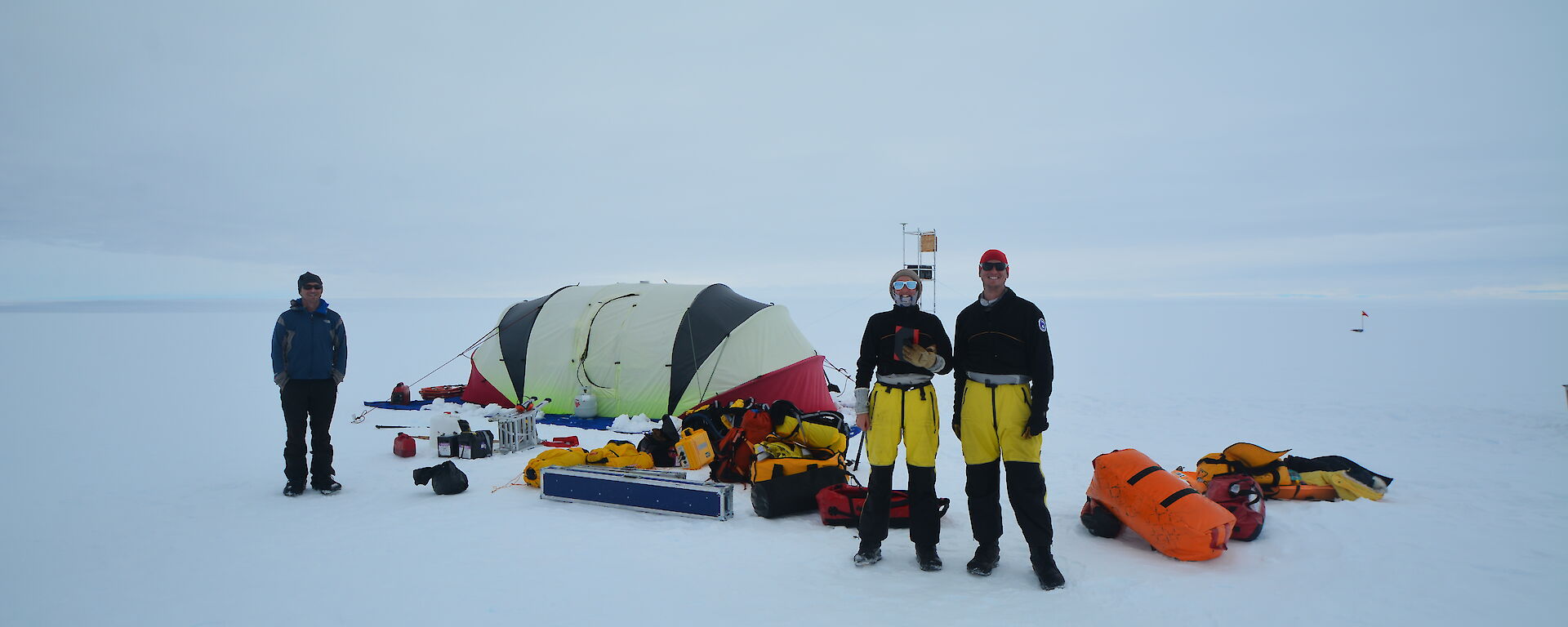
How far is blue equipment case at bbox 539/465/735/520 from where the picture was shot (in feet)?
17.7

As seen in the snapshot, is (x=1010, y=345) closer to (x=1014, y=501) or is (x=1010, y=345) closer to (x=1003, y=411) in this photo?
(x=1003, y=411)

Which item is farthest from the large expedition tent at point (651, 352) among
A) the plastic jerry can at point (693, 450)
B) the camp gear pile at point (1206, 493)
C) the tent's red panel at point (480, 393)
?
the camp gear pile at point (1206, 493)

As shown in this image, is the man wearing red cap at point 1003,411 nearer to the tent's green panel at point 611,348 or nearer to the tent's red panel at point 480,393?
the tent's green panel at point 611,348

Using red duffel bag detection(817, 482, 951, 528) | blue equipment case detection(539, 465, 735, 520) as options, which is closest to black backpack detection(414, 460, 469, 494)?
blue equipment case detection(539, 465, 735, 520)

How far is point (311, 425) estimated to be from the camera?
6152mm

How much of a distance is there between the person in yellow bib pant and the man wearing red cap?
20 centimetres

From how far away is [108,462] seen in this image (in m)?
7.25

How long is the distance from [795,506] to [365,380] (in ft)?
42.1

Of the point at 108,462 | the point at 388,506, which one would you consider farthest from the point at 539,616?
the point at 108,462

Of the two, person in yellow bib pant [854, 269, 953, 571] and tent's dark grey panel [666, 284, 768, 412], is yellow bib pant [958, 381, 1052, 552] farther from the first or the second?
tent's dark grey panel [666, 284, 768, 412]

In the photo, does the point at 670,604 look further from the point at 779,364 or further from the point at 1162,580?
the point at 779,364

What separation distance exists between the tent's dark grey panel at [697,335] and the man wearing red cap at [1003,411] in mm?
5679

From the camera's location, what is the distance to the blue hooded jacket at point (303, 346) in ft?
19.8

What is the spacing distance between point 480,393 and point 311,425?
15.4 ft
